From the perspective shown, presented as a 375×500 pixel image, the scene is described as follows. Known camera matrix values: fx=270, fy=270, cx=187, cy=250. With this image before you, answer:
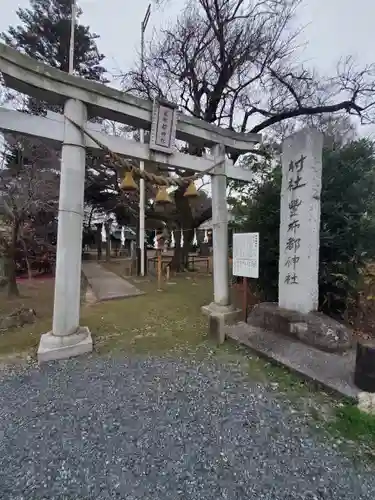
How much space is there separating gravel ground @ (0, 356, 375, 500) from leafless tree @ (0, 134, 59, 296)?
4.68 metres

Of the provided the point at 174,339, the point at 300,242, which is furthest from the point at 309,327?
the point at 174,339

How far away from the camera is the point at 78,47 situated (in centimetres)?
1180

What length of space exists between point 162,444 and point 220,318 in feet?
7.07

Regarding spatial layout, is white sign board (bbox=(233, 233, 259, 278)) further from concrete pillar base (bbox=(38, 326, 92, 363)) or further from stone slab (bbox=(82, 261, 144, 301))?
stone slab (bbox=(82, 261, 144, 301))

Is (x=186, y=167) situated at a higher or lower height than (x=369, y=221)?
higher

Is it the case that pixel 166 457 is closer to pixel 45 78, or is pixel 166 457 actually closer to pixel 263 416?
pixel 263 416

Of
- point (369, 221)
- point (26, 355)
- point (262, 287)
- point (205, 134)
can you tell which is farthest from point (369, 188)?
point (26, 355)

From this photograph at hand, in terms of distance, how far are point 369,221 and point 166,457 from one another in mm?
4371

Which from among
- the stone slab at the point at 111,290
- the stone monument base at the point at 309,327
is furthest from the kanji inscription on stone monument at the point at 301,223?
the stone slab at the point at 111,290

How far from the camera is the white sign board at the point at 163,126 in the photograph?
405cm

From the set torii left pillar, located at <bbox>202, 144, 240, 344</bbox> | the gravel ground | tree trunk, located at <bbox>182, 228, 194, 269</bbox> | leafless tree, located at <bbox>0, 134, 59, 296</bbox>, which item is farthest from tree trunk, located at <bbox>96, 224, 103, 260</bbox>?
the gravel ground

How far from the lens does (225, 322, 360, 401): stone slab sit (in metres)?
2.55

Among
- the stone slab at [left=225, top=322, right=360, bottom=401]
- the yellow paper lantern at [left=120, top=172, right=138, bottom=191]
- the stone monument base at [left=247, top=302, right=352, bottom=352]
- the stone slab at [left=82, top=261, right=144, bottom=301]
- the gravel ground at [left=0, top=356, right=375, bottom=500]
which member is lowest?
the gravel ground at [left=0, top=356, right=375, bottom=500]

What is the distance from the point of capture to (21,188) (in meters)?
7.09
